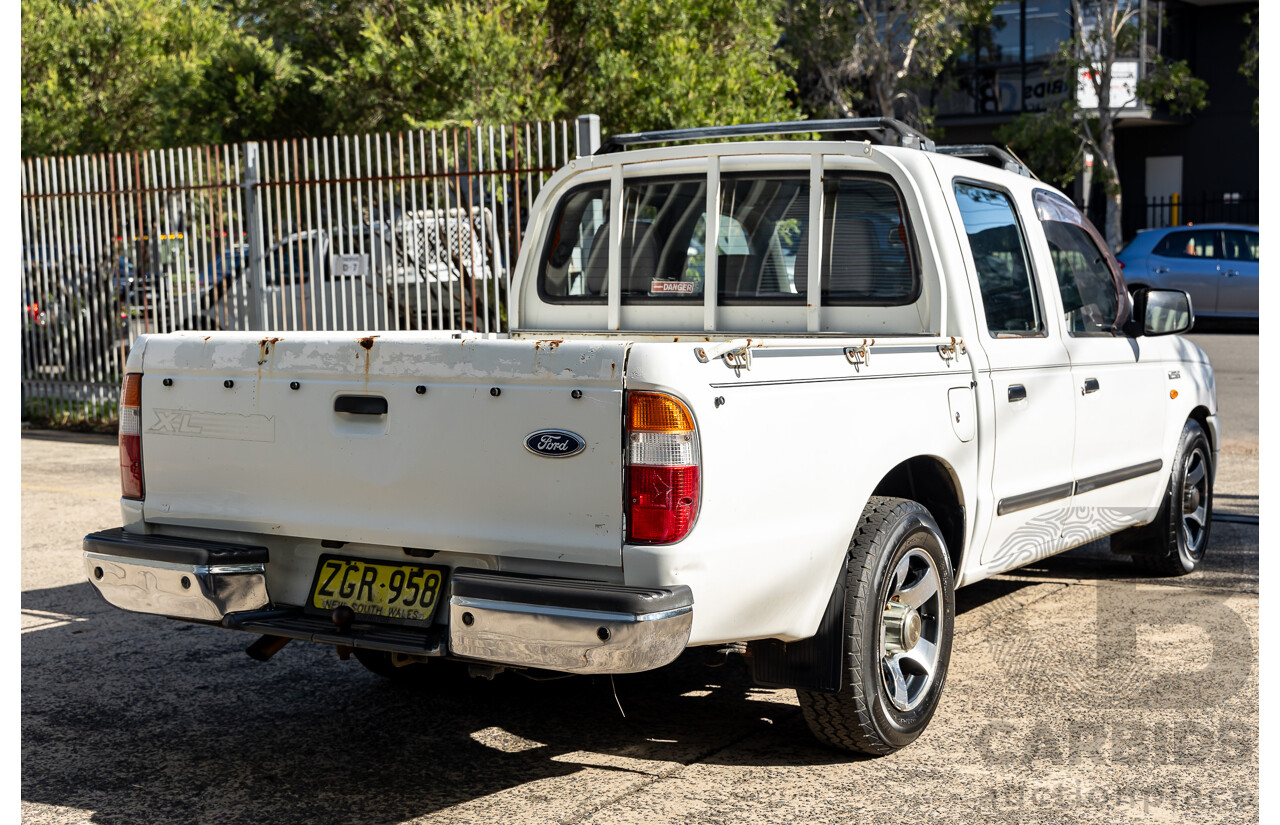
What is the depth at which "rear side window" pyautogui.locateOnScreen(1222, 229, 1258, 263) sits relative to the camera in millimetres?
20203

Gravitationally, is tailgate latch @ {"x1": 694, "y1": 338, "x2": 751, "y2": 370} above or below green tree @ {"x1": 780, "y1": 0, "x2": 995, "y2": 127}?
below

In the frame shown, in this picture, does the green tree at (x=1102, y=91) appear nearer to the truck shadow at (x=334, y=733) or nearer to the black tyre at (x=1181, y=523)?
the black tyre at (x=1181, y=523)

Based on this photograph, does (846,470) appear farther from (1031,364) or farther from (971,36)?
(971,36)

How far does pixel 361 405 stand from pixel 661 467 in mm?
945

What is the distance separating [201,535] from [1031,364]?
9.87 feet

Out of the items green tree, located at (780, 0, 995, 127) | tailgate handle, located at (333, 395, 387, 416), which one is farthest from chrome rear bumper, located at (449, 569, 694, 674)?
green tree, located at (780, 0, 995, 127)

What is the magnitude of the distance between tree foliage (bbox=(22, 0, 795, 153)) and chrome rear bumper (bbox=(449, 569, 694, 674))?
12.6 meters

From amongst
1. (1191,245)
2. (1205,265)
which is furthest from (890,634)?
(1191,245)

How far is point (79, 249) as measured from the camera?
42.4 feet

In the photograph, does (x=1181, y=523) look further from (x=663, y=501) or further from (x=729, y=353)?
(x=663, y=501)

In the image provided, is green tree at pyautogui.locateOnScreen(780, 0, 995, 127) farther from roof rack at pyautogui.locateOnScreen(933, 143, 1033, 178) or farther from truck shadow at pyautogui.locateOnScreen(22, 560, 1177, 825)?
truck shadow at pyautogui.locateOnScreen(22, 560, 1177, 825)

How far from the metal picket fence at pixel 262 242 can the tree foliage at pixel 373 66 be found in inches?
136

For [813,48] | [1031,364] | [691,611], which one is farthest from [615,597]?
[813,48]

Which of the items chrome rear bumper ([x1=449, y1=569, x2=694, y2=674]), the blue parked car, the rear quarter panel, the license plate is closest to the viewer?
chrome rear bumper ([x1=449, y1=569, x2=694, y2=674])
